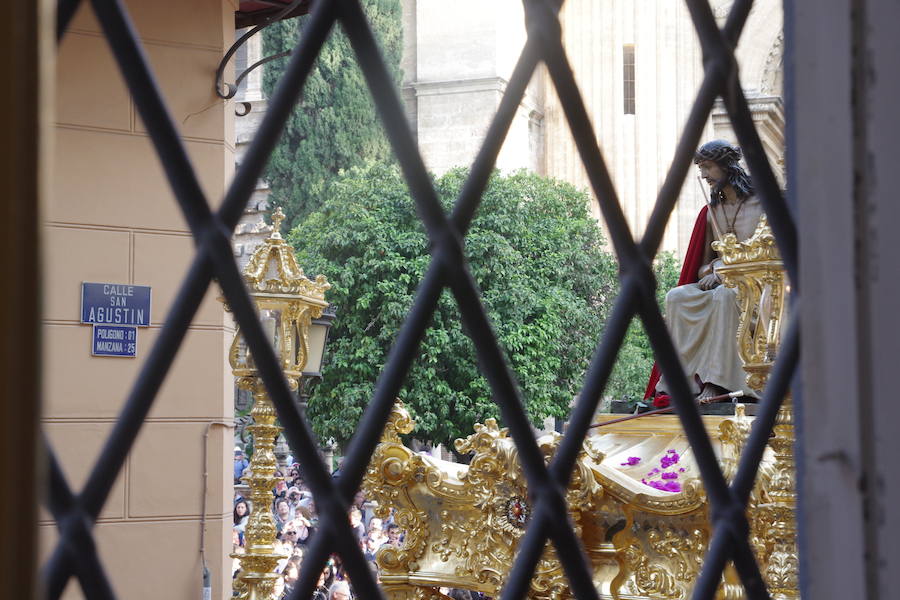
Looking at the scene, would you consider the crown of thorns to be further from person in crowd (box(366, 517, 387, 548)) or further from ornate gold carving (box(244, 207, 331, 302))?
person in crowd (box(366, 517, 387, 548))

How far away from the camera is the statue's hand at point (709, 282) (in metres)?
5.11

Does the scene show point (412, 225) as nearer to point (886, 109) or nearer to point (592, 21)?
point (592, 21)

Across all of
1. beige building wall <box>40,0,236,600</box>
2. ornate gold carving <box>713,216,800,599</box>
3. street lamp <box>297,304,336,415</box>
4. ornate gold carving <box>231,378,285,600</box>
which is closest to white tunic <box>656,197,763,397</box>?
ornate gold carving <box>713,216,800,599</box>

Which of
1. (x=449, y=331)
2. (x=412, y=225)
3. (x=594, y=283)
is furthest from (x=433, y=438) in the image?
(x=594, y=283)

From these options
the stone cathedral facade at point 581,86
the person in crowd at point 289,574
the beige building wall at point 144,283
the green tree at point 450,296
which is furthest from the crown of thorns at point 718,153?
the stone cathedral facade at point 581,86

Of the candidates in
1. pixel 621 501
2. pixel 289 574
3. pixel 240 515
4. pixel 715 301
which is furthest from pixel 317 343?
pixel 240 515

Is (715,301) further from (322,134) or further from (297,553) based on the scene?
(322,134)

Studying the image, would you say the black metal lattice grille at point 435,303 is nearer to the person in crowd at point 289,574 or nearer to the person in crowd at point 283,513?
the person in crowd at point 289,574

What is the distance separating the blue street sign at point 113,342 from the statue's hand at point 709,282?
247cm

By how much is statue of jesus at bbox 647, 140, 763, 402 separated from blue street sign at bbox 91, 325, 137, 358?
7.37 ft

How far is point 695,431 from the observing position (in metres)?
0.56

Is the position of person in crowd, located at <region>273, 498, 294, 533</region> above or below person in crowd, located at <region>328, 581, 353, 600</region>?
below

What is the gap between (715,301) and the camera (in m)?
5.00

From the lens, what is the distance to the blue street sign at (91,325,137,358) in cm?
459
